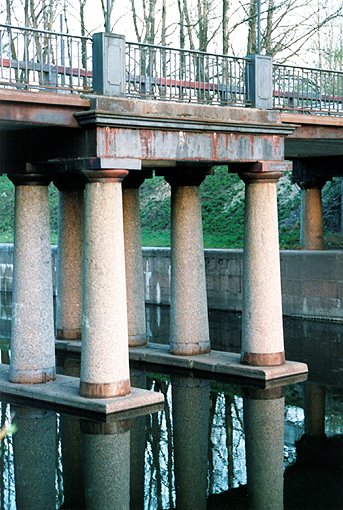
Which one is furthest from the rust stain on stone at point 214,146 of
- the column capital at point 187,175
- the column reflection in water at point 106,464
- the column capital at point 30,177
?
the column reflection in water at point 106,464

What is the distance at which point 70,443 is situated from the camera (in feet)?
50.3

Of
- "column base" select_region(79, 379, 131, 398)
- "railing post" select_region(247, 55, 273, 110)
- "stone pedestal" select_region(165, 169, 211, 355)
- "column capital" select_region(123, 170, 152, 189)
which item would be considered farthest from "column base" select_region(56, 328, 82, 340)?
"railing post" select_region(247, 55, 273, 110)

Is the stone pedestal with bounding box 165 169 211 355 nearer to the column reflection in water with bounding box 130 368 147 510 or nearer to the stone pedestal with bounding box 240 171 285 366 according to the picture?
the stone pedestal with bounding box 240 171 285 366

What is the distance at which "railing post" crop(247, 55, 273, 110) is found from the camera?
1898 cm

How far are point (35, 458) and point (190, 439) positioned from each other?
2442mm

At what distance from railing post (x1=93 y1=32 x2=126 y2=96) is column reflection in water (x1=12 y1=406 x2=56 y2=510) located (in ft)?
17.3

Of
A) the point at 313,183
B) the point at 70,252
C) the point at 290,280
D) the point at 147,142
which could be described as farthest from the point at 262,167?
the point at 313,183

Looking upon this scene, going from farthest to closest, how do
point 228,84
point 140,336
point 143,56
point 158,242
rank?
point 158,242, point 140,336, point 228,84, point 143,56

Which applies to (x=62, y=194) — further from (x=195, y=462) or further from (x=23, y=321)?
(x=195, y=462)

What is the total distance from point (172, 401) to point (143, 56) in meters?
5.96

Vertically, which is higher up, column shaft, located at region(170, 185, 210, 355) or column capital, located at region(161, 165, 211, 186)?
column capital, located at region(161, 165, 211, 186)

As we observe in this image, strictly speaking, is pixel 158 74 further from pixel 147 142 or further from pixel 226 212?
pixel 226 212

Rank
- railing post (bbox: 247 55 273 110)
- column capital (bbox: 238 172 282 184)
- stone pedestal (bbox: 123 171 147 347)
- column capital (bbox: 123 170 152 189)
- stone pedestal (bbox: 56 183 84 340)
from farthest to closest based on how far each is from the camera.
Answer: stone pedestal (bbox: 56 183 84 340) < column capital (bbox: 123 170 152 189) < stone pedestal (bbox: 123 171 147 347) < column capital (bbox: 238 172 282 184) < railing post (bbox: 247 55 273 110)

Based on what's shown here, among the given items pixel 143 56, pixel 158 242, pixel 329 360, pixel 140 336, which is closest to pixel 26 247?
pixel 143 56
